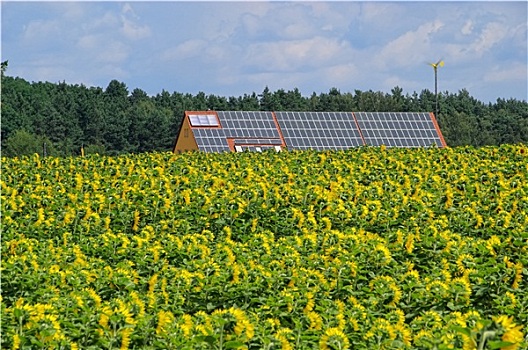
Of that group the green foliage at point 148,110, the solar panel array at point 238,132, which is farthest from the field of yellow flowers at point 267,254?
the green foliage at point 148,110

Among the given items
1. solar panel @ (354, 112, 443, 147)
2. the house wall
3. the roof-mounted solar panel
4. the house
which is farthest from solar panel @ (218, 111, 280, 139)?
solar panel @ (354, 112, 443, 147)

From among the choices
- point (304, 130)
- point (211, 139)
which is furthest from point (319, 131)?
point (211, 139)

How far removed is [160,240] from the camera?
31.1ft

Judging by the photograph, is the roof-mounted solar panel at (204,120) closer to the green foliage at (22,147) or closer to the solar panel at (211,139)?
the solar panel at (211,139)

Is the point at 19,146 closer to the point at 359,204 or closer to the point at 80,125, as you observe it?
the point at 80,125

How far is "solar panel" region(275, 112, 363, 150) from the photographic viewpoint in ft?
117

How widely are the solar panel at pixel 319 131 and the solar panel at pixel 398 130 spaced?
1.61 feet

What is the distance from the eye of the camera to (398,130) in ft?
118

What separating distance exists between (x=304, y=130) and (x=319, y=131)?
4.84 feet

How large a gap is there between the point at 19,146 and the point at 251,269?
199 feet

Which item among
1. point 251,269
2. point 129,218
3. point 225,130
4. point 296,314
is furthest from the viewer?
point 225,130

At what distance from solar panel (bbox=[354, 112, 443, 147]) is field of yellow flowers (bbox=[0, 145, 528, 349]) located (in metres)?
18.8

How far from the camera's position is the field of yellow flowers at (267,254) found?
6039 millimetres

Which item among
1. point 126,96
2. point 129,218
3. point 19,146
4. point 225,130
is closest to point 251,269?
point 129,218
